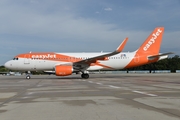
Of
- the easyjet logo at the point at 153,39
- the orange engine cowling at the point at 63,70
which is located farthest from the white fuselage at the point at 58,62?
the easyjet logo at the point at 153,39

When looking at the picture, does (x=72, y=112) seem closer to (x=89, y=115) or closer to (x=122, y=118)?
(x=89, y=115)

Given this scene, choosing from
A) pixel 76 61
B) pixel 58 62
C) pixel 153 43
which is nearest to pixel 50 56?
pixel 58 62

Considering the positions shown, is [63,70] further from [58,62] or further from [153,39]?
[153,39]

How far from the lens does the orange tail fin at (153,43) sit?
2956 centimetres

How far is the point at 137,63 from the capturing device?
2903cm

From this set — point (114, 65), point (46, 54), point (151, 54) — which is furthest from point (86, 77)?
point (151, 54)

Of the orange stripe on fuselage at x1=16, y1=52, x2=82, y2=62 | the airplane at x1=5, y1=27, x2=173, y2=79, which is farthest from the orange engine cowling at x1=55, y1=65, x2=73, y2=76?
the orange stripe on fuselage at x1=16, y1=52, x2=82, y2=62

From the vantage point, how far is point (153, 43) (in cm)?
2994

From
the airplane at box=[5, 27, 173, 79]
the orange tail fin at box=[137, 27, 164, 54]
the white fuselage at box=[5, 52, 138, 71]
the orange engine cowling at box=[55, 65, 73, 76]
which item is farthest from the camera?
the orange tail fin at box=[137, 27, 164, 54]

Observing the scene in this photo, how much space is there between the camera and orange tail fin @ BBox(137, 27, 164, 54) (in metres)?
29.6

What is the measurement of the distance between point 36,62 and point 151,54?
46.3 feet

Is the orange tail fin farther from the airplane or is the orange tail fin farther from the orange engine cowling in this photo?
the orange engine cowling

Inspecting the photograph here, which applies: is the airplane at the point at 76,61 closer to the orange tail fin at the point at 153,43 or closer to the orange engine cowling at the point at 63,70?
the orange tail fin at the point at 153,43

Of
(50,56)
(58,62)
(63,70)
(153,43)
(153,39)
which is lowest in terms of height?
(63,70)
